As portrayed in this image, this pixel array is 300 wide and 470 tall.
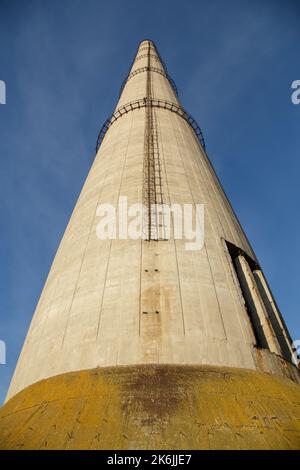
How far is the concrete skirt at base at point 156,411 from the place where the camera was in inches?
155

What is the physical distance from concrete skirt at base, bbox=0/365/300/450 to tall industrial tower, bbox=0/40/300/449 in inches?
0.6

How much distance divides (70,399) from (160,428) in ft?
4.57

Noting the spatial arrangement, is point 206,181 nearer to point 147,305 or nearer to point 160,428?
point 147,305

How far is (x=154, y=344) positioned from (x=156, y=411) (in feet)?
4.12

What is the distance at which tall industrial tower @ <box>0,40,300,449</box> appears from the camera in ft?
13.6

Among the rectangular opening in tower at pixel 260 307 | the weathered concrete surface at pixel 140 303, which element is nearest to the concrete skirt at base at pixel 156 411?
the weathered concrete surface at pixel 140 303

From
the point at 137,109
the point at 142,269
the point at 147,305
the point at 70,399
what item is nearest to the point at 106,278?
the point at 142,269

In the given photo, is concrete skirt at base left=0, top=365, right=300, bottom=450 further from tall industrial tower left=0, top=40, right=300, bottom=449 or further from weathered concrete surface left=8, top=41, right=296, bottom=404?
weathered concrete surface left=8, top=41, right=296, bottom=404

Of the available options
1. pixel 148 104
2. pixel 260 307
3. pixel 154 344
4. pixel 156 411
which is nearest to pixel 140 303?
pixel 154 344

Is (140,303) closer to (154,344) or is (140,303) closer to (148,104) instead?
(154,344)

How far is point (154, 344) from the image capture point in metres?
5.43

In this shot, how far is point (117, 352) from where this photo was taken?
541cm

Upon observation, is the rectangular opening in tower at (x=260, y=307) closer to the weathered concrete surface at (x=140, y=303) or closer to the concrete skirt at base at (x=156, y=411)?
the weathered concrete surface at (x=140, y=303)

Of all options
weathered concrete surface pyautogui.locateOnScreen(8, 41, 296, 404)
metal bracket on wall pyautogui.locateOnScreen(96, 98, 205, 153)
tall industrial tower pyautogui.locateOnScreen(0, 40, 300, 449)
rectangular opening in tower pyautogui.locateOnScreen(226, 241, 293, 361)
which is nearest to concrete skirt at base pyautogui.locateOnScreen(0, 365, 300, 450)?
tall industrial tower pyautogui.locateOnScreen(0, 40, 300, 449)
